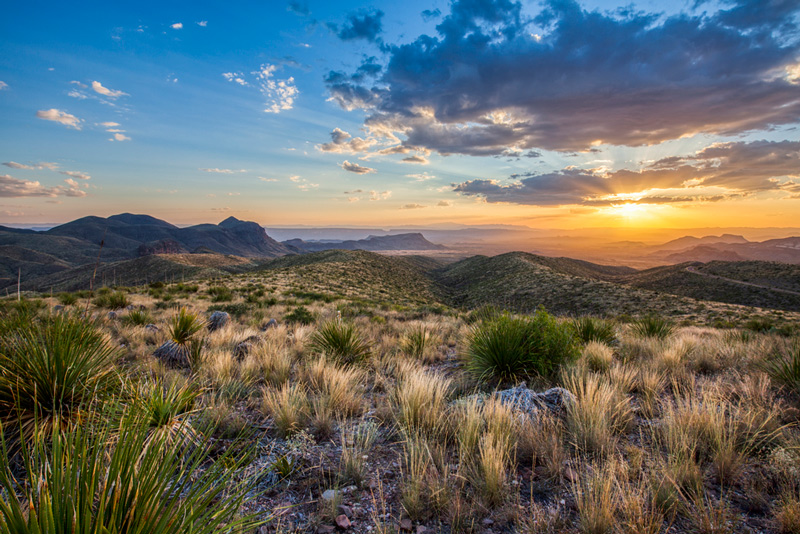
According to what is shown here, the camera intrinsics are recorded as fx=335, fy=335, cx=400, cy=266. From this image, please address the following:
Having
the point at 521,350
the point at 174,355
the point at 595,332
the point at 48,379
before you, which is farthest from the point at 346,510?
the point at 595,332

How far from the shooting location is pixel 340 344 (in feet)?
20.8

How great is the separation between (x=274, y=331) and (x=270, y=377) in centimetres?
345

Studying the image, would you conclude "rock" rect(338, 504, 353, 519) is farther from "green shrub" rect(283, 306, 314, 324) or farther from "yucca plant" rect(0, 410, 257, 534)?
"green shrub" rect(283, 306, 314, 324)

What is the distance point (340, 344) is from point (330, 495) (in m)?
3.74

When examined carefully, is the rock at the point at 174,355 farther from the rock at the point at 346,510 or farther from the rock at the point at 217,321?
the rock at the point at 346,510

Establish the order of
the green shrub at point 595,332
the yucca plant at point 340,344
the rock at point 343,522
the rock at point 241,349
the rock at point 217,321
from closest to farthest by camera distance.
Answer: the rock at point 343,522 → the yucca plant at point 340,344 → the rock at point 241,349 → the green shrub at point 595,332 → the rock at point 217,321

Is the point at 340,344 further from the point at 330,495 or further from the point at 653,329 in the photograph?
the point at 653,329

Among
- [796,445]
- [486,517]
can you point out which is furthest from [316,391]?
[796,445]

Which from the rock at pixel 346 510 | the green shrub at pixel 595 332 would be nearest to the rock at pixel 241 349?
the rock at pixel 346 510

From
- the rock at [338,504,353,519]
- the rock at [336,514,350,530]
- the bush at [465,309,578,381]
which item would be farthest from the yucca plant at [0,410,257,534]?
the bush at [465,309,578,381]

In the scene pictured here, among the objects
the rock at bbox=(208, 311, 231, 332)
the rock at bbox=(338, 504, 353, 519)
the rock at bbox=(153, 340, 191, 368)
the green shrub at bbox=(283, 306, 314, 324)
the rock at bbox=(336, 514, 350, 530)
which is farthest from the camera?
the green shrub at bbox=(283, 306, 314, 324)

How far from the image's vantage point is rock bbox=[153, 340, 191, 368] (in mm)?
5906

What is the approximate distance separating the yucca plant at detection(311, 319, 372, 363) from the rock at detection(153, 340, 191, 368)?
2222 mm

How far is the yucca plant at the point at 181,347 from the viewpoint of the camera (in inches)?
233
